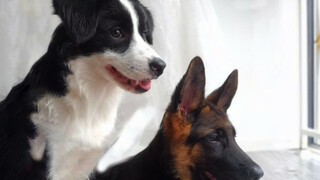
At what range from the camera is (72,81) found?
27.5 inches

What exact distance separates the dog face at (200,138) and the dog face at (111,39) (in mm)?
121

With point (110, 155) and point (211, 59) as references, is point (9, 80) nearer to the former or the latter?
point (110, 155)

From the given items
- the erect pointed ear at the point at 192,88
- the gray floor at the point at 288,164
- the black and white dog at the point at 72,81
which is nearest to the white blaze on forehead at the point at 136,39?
the black and white dog at the point at 72,81

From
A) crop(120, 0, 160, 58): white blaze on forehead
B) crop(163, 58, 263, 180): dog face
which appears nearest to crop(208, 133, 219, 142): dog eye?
crop(163, 58, 263, 180): dog face

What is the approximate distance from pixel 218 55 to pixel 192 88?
206 millimetres

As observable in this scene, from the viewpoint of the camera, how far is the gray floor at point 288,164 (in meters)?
0.98

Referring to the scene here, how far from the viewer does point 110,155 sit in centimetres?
81

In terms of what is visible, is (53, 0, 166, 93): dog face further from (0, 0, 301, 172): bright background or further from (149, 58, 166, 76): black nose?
(0, 0, 301, 172): bright background

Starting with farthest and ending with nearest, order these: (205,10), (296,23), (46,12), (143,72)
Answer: (296,23), (205,10), (46,12), (143,72)

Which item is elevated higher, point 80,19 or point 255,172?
point 80,19

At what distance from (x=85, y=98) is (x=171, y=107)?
8.1 inches

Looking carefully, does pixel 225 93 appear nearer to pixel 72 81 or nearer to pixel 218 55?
pixel 218 55

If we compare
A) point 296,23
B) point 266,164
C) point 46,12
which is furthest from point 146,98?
point 296,23

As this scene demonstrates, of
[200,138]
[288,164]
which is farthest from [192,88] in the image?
[288,164]
